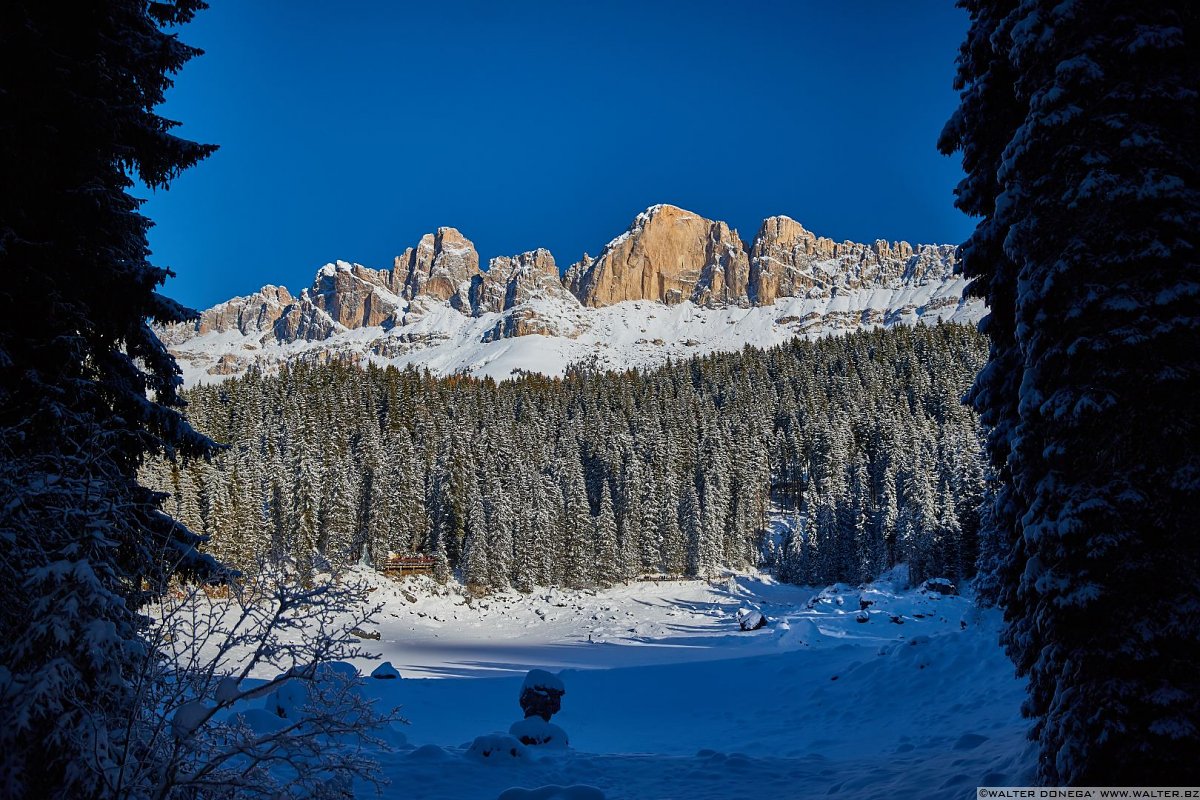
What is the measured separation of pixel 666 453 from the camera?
85875mm

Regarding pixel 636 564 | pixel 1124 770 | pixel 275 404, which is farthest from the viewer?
pixel 275 404

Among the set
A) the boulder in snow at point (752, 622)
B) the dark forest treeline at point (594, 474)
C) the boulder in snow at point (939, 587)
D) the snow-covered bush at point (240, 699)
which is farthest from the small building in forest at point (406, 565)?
the snow-covered bush at point (240, 699)

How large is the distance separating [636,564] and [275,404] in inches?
2156

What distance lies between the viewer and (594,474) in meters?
87.9

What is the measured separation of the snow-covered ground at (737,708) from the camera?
12820mm

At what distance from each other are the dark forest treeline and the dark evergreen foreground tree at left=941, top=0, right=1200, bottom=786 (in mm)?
40876

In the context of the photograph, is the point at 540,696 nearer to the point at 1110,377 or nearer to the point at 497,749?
the point at 497,749

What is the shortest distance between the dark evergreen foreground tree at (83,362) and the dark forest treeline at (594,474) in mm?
33531

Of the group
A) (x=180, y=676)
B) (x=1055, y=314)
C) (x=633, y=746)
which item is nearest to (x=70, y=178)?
(x=180, y=676)

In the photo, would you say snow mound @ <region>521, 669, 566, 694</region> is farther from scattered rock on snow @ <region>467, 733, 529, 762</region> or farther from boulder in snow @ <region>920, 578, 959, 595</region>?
boulder in snow @ <region>920, 578, 959, 595</region>

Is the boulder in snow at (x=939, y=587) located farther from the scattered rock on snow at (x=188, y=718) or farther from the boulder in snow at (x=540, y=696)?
the scattered rock on snow at (x=188, y=718)

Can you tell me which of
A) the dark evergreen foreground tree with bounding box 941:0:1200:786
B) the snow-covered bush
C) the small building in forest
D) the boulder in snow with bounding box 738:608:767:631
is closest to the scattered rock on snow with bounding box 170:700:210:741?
the snow-covered bush

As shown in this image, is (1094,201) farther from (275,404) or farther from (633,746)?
(275,404)

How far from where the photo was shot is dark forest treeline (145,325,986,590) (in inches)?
2382
